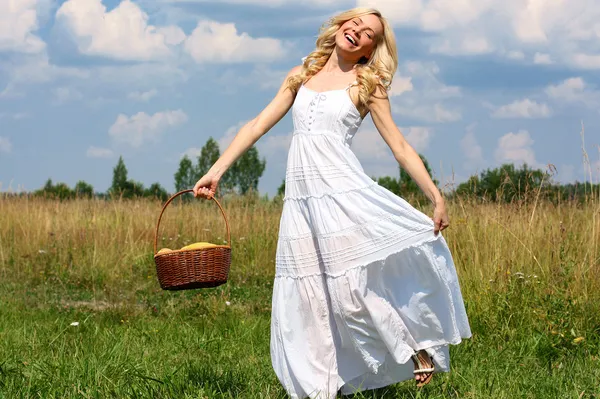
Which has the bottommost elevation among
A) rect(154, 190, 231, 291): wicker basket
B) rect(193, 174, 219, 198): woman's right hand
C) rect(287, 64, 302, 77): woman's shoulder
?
rect(154, 190, 231, 291): wicker basket

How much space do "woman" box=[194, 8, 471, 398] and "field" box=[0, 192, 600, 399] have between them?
298 millimetres

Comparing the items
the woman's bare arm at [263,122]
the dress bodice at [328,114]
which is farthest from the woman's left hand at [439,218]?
the woman's bare arm at [263,122]

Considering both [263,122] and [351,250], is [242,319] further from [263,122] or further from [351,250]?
[351,250]

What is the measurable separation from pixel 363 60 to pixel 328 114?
420 mm

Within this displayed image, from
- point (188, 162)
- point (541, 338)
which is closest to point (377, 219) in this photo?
point (541, 338)

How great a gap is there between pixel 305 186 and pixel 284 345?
2.48 feet

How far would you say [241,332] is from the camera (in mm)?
5695

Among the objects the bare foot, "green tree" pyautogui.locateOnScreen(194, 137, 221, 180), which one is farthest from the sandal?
"green tree" pyautogui.locateOnScreen(194, 137, 221, 180)

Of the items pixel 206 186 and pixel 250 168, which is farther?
pixel 250 168

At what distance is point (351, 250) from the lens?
3430 millimetres

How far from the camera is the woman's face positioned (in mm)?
3666

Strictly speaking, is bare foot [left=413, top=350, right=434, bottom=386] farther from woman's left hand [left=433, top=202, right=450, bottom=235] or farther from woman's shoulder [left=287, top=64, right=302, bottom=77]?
woman's shoulder [left=287, top=64, right=302, bottom=77]

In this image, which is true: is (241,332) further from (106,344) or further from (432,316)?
(432,316)

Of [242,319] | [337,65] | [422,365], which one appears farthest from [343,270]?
[242,319]
